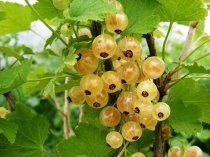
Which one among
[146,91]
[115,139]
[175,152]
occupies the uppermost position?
[146,91]

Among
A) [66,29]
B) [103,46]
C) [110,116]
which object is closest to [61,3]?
[66,29]

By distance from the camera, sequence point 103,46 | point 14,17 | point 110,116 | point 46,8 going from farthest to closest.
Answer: point 14,17 < point 46,8 < point 110,116 < point 103,46

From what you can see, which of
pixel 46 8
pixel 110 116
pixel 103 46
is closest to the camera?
pixel 103 46

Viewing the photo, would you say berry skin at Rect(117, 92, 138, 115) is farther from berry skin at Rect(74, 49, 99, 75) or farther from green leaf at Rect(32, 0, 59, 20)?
green leaf at Rect(32, 0, 59, 20)

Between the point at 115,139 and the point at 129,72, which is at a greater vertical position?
the point at 129,72

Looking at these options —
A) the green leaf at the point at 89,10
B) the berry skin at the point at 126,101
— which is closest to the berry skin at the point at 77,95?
the berry skin at the point at 126,101

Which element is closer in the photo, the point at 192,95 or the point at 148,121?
the point at 148,121

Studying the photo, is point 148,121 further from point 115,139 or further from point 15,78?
point 15,78
